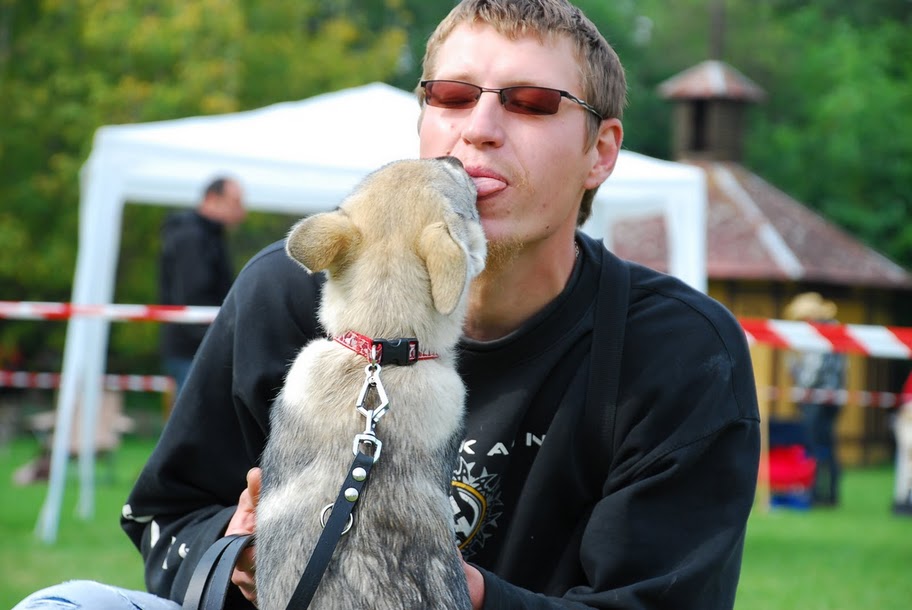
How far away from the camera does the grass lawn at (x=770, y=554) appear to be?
8.16 metres

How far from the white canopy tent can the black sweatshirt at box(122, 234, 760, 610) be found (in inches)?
260

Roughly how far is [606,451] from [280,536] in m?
0.95

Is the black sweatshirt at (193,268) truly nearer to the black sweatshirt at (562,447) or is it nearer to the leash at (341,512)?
the black sweatshirt at (562,447)

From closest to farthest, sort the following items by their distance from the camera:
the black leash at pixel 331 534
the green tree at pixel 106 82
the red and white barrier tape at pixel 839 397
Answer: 1. the black leash at pixel 331 534
2. the red and white barrier tape at pixel 839 397
3. the green tree at pixel 106 82

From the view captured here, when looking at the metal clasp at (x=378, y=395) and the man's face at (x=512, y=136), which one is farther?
the man's face at (x=512, y=136)

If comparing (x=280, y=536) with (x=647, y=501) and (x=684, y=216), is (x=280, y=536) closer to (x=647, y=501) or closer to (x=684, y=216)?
(x=647, y=501)

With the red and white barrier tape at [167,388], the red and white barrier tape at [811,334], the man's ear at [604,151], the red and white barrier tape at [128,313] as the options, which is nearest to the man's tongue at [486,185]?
the man's ear at [604,151]

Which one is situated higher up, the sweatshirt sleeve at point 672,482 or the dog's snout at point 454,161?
the dog's snout at point 454,161

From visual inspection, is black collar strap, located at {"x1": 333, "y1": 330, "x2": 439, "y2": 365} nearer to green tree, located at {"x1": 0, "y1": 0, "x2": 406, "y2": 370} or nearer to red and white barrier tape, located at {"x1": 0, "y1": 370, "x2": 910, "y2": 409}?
red and white barrier tape, located at {"x1": 0, "y1": 370, "x2": 910, "y2": 409}

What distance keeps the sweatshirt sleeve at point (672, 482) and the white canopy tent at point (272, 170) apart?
6727mm

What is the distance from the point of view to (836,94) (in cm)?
3747

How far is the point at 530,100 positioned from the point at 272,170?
7.30 meters

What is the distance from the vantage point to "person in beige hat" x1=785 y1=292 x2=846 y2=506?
15508 mm

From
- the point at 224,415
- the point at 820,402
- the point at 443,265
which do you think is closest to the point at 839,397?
the point at 820,402
